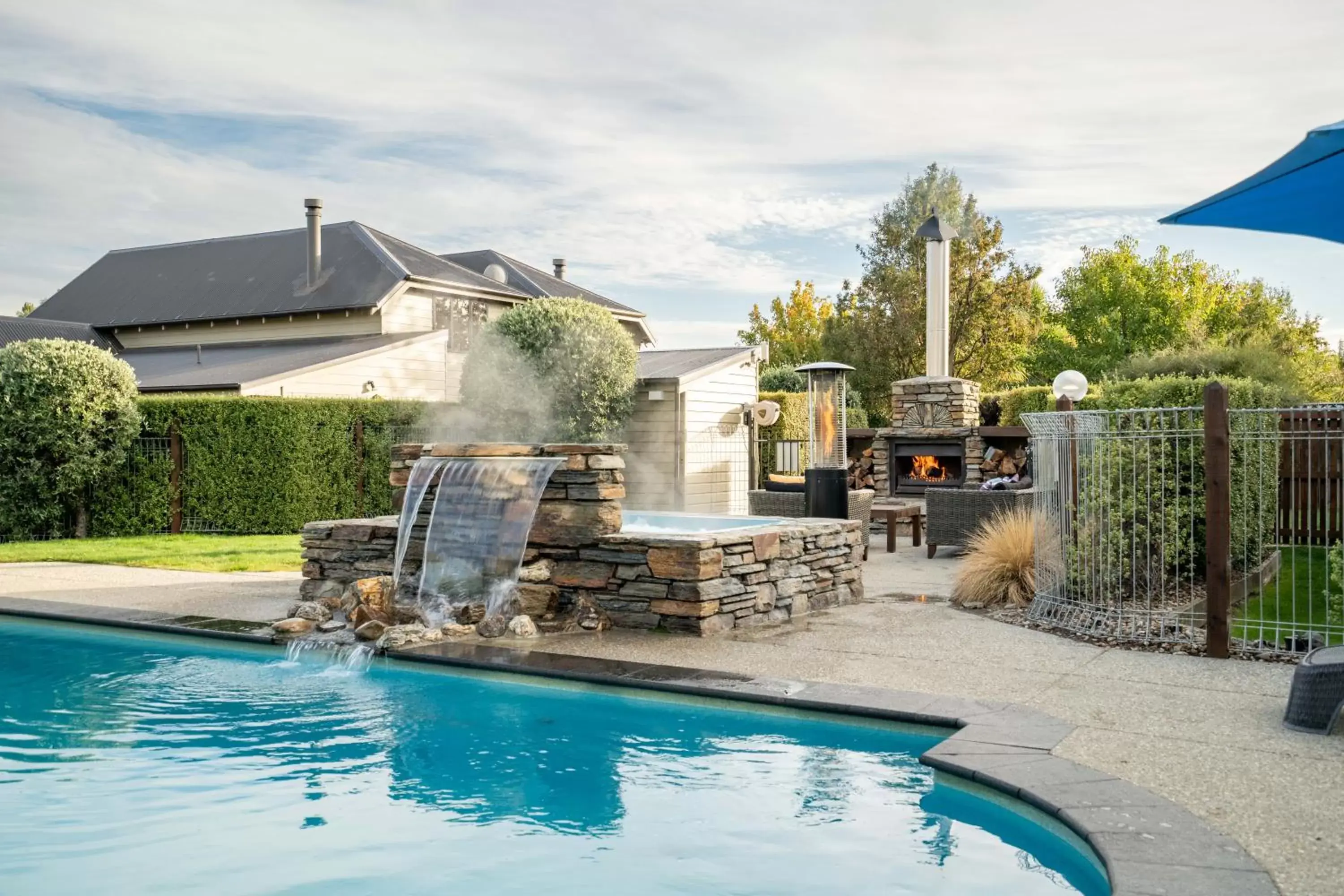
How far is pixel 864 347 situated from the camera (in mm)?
32969

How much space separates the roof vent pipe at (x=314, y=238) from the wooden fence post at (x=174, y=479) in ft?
24.8

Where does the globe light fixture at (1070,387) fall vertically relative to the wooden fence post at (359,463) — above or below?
above

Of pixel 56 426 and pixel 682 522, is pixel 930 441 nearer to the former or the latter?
pixel 682 522

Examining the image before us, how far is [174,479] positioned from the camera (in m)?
16.0

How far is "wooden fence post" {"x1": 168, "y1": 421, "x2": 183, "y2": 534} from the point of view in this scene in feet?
52.5

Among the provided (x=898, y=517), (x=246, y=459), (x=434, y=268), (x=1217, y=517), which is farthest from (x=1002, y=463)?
(x=434, y=268)

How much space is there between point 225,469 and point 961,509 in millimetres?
11081

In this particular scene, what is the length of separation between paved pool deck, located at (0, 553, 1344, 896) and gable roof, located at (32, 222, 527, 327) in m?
12.9

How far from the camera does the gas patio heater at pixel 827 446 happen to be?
1070 centimetres

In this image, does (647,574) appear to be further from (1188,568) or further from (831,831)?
(1188,568)

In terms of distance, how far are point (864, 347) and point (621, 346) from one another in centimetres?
1533

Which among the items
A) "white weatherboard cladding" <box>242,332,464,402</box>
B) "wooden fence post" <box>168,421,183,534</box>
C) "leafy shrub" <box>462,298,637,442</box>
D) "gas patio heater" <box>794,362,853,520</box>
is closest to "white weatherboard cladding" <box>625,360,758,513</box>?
"leafy shrub" <box>462,298,637,442</box>

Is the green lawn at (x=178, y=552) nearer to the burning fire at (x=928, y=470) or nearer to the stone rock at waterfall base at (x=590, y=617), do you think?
the stone rock at waterfall base at (x=590, y=617)

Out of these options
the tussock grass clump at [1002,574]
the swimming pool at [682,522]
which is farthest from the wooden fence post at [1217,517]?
the swimming pool at [682,522]
